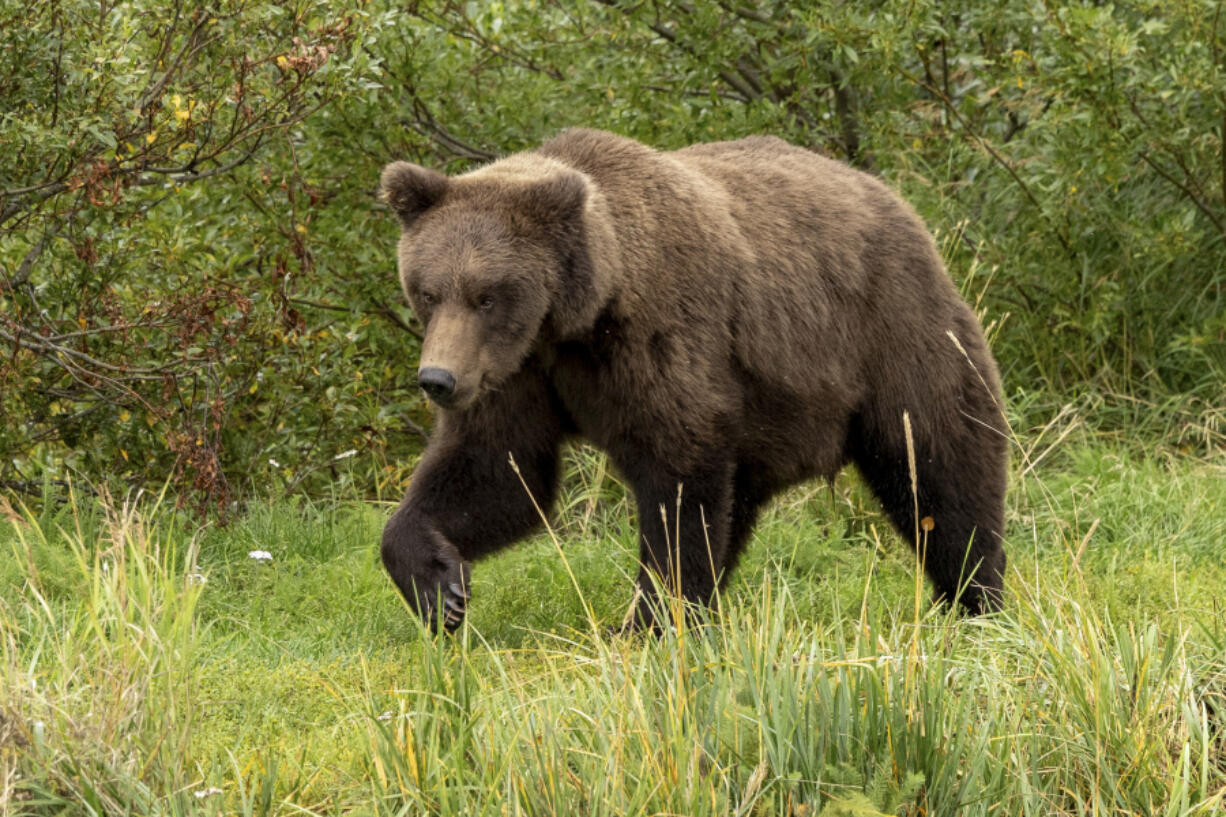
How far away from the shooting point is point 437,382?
4410 mm

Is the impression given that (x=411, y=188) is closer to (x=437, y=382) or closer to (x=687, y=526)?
(x=437, y=382)

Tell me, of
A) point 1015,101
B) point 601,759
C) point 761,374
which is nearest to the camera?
point 601,759

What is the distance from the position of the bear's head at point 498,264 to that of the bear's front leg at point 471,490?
0.33 meters

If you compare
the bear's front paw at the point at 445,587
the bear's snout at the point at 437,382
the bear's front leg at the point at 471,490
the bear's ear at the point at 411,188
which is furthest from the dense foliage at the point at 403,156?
the bear's snout at the point at 437,382

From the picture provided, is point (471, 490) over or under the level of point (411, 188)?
under

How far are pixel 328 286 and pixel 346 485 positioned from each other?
0.94 m

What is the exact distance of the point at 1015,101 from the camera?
8055 mm

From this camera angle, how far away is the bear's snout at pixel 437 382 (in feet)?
14.5

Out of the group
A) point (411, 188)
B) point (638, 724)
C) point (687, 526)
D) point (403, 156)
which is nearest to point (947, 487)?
point (687, 526)

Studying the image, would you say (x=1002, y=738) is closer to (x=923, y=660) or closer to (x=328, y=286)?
(x=923, y=660)

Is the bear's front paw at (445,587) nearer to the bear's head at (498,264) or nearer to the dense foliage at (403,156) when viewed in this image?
the bear's head at (498,264)

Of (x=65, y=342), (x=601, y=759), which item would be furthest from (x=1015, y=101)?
(x=601, y=759)

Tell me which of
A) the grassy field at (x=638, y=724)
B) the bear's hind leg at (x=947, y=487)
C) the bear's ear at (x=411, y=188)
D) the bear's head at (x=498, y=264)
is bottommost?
the bear's hind leg at (x=947, y=487)

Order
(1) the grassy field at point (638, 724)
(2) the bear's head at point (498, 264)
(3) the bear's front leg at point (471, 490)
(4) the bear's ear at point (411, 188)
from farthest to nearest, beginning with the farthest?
1. (3) the bear's front leg at point (471, 490)
2. (4) the bear's ear at point (411, 188)
3. (2) the bear's head at point (498, 264)
4. (1) the grassy field at point (638, 724)
